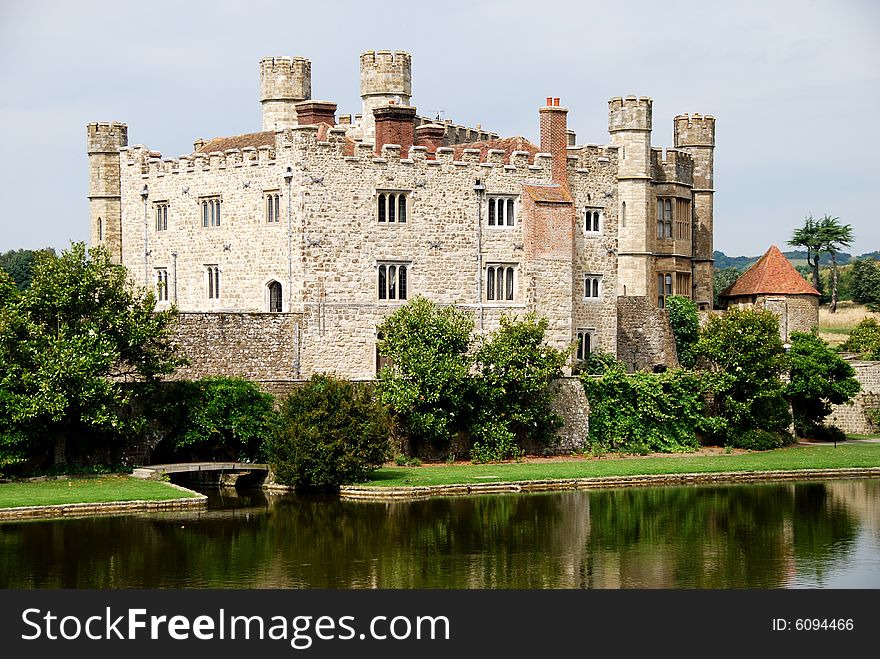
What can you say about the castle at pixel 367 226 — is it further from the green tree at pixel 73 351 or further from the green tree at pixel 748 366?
the green tree at pixel 748 366

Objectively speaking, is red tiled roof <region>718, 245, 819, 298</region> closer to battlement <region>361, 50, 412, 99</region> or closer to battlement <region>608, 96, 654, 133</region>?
battlement <region>608, 96, 654, 133</region>

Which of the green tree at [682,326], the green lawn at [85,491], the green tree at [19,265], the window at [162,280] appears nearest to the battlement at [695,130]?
the green tree at [682,326]

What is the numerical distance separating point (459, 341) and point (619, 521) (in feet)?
40.5

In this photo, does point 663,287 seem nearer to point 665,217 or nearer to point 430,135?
point 665,217

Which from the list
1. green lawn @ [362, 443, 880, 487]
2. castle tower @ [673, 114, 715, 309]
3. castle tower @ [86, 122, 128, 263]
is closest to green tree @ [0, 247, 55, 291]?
castle tower @ [86, 122, 128, 263]

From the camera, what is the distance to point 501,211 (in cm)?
5725

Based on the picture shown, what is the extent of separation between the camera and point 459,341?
172 ft


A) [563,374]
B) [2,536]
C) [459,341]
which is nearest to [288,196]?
[459,341]

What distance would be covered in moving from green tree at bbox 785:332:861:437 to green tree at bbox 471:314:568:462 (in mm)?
10953

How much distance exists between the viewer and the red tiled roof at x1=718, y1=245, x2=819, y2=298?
70.2 meters

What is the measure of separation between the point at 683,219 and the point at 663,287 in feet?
10.3

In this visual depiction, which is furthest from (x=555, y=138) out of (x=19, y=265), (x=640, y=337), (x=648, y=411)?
(x=19, y=265)

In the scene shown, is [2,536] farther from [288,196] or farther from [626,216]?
[626,216]

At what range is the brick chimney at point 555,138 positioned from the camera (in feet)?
190
